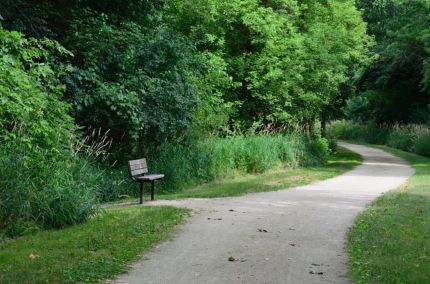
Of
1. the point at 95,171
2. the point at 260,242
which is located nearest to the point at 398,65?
the point at 95,171

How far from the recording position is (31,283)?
6.06 m

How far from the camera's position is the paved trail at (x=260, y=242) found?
6.73 m

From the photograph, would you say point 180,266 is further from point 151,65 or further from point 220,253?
point 151,65

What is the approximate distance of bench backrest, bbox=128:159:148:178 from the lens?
1273cm

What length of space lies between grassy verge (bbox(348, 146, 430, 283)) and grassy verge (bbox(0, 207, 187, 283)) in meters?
3.07

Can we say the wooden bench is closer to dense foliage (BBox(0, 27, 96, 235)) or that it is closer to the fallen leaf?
dense foliage (BBox(0, 27, 96, 235))

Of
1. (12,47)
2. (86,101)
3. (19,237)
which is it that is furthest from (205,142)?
(19,237)

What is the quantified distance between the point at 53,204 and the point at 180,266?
127 inches

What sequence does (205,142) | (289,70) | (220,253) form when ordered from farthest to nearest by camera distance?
1. (289,70)
2. (205,142)
3. (220,253)

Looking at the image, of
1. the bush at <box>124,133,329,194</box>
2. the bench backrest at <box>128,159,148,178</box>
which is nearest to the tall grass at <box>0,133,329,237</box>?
the bush at <box>124,133,329,194</box>

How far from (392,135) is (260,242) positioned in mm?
36122

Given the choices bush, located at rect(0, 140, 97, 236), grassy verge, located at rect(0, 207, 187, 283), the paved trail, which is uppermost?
bush, located at rect(0, 140, 97, 236)

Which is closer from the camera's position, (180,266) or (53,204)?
(180,266)

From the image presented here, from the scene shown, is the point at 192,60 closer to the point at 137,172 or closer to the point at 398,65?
the point at 137,172
